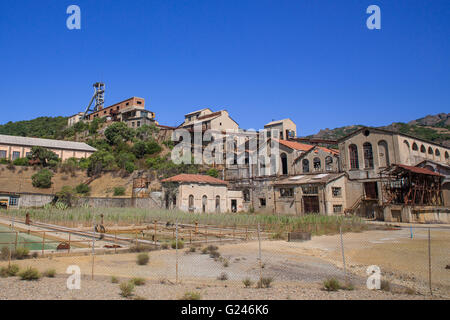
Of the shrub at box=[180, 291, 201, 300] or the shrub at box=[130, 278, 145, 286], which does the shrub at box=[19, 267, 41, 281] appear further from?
the shrub at box=[180, 291, 201, 300]

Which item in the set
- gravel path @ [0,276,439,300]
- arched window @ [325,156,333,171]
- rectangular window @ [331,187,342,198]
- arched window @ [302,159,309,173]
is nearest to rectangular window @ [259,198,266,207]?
arched window @ [302,159,309,173]

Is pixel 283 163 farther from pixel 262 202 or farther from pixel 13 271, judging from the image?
pixel 13 271

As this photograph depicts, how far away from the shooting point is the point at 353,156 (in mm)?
39375

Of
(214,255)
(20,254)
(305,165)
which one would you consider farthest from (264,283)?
(305,165)

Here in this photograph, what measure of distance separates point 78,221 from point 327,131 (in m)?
129

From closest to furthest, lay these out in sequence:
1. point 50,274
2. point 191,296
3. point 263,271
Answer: point 191,296, point 50,274, point 263,271

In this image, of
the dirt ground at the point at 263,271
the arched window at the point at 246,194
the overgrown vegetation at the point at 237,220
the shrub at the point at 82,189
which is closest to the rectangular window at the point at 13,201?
the shrub at the point at 82,189

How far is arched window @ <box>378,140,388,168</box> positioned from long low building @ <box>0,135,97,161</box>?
62.8 meters

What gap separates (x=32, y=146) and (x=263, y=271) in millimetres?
70688

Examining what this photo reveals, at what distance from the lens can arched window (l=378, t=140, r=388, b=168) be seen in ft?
119
